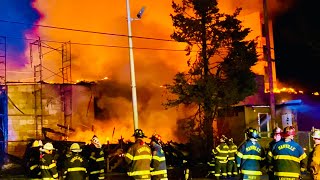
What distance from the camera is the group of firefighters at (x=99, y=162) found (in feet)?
32.2

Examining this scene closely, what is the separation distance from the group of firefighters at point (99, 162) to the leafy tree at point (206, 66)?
1223cm

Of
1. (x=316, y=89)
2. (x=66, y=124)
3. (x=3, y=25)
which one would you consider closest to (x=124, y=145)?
(x=66, y=124)

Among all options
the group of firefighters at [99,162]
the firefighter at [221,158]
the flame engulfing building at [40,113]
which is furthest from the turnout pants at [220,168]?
the flame engulfing building at [40,113]

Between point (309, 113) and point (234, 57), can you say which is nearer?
point (234, 57)

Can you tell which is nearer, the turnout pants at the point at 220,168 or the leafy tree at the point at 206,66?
the turnout pants at the point at 220,168

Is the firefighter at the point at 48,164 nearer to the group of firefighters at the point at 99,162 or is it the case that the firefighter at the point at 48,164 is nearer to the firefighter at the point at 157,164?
the group of firefighters at the point at 99,162

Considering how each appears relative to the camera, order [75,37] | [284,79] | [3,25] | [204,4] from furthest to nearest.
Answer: [284,79]
[75,37]
[3,25]
[204,4]

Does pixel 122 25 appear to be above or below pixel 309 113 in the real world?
above

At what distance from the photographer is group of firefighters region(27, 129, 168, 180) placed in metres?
9.82

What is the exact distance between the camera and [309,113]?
31031 mm

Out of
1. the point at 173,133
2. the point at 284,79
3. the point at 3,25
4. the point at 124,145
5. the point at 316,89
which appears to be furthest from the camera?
the point at 284,79

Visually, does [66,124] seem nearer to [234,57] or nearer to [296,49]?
[234,57]

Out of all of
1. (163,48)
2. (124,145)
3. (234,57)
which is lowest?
(124,145)

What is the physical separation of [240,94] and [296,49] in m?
24.9
